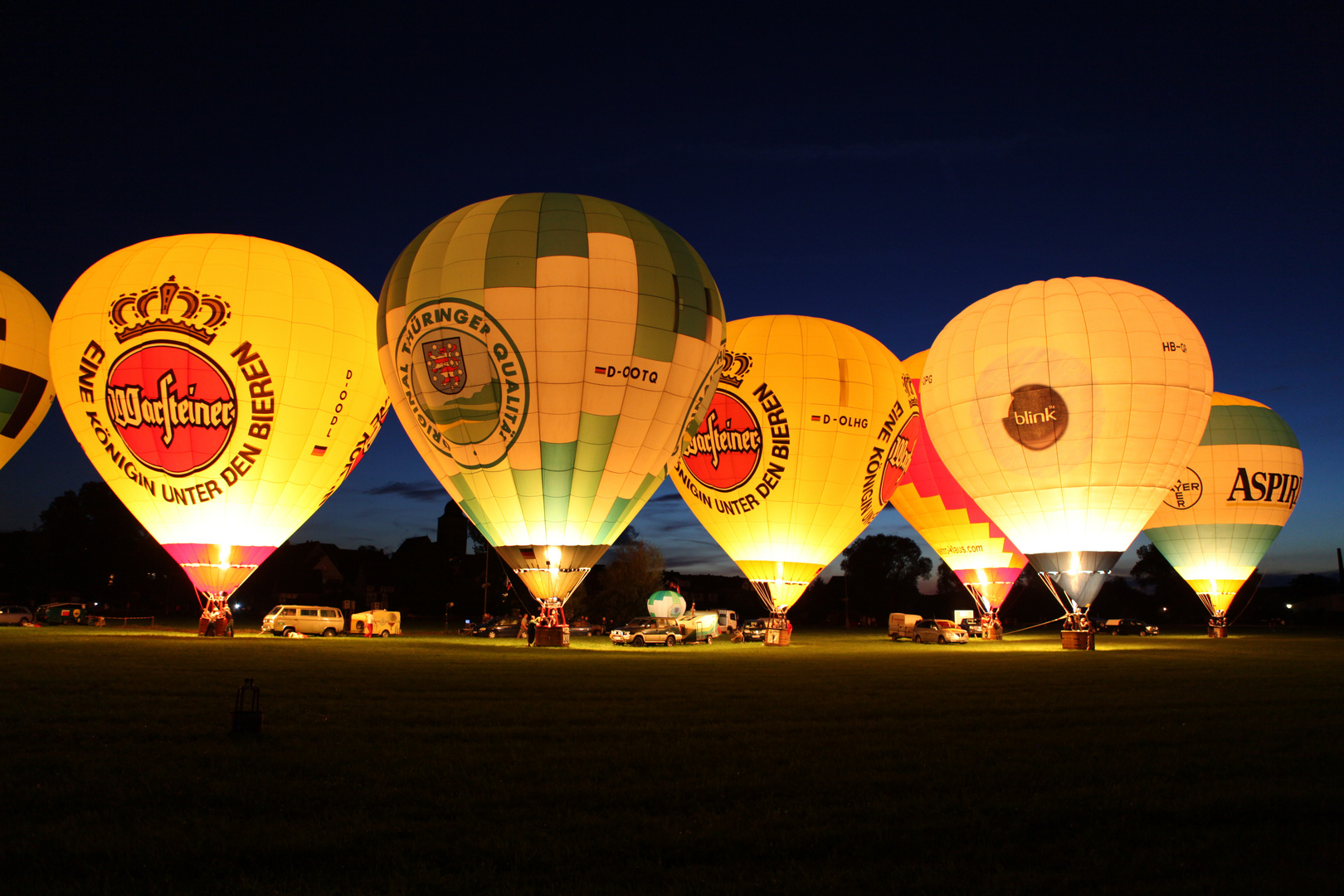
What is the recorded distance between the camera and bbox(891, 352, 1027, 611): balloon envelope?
28562mm

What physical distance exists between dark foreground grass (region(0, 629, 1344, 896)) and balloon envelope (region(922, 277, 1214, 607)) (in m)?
11.6

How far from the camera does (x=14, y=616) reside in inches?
1216

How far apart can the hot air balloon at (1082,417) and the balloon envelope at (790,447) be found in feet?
8.91

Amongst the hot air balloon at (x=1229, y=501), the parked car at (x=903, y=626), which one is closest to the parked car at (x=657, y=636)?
the parked car at (x=903, y=626)

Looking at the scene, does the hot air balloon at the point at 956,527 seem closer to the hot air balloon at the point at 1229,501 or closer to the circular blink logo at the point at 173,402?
the hot air balloon at the point at 1229,501

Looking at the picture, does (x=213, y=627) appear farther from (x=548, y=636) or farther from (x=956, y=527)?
(x=956, y=527)

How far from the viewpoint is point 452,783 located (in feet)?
17.4

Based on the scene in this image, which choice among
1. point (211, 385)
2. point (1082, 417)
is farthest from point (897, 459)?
point (211, 385)

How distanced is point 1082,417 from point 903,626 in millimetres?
12682

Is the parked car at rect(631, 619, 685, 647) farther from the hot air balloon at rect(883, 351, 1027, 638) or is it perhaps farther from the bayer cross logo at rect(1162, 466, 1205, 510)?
the bayer cross logo at rect(1162, 466, 1205, 510)

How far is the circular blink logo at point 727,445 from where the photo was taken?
23531mm

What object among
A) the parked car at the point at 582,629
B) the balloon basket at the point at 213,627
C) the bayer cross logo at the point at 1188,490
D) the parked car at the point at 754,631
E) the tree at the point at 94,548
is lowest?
the parked car at the point at 582,629

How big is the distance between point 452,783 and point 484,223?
14.9 meters

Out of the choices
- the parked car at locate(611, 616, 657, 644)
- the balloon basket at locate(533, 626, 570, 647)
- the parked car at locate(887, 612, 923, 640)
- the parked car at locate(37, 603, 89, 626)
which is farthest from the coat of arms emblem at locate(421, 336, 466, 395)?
the parked car at locate(37, 603, 89, 626)
